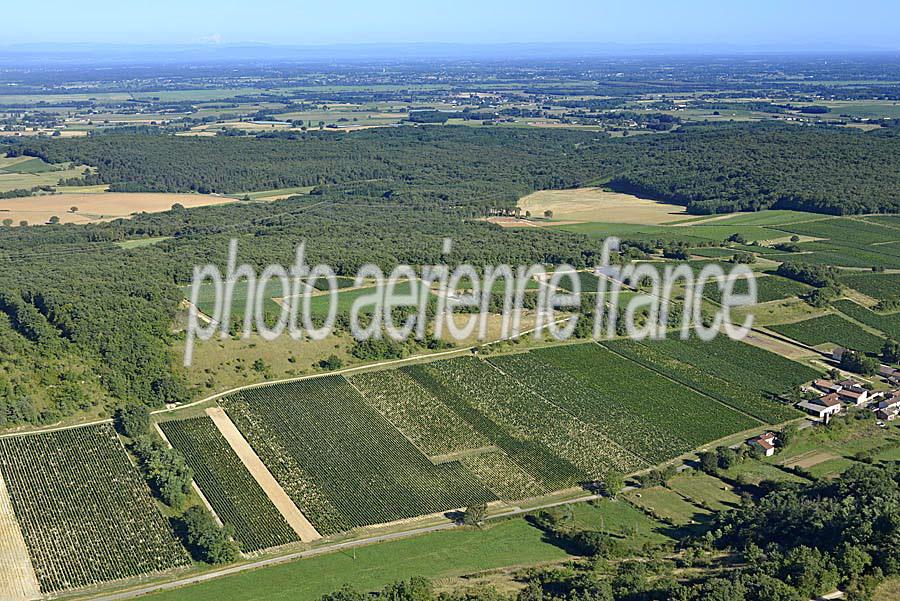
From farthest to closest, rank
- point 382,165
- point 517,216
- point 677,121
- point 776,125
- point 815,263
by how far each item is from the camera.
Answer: point 677,121, point 776,125, point 382,165, point 517,216, point 815,263

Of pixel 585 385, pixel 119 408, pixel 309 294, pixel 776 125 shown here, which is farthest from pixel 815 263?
pixel 776 125

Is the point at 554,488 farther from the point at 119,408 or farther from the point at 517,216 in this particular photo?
the point at 517,216

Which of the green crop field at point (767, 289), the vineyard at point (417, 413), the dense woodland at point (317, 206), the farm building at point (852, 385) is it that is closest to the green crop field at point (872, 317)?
the green crop field at point (767, 289)

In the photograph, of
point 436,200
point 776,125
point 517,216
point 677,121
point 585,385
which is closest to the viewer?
point 585,385

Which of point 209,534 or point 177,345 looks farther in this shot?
point 177,345

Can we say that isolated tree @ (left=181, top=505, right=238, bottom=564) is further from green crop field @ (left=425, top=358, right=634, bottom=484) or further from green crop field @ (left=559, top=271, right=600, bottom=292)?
green crop field @ (left=559, top=271, right=600, bottom=292)

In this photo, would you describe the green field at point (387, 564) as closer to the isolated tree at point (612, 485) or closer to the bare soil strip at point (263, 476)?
the bare soil strip at point (263, 476)

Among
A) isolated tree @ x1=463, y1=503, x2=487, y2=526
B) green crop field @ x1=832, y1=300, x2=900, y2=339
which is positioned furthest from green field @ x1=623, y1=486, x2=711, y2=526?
green crop field @ x1=832, y1=300, x2=900, y2=339
